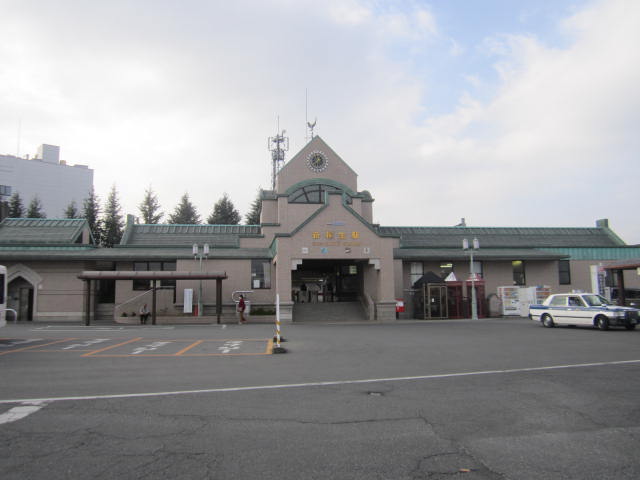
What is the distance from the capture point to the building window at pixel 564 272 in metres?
34.5

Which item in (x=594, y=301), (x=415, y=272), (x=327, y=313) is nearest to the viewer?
(x=594, y=301)

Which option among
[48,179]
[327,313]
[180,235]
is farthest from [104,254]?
[48,179]

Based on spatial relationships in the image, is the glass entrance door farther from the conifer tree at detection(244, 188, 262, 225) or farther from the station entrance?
Result: the conifer tree at detection(244, 188, 262, 225)

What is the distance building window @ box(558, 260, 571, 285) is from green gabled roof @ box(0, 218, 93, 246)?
35.8 meters

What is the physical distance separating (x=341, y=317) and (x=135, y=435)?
2330 cm

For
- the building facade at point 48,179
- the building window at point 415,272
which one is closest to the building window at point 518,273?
the building window at point 415,272

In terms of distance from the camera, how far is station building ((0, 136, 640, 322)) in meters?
27.5

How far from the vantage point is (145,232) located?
3438 centimetres

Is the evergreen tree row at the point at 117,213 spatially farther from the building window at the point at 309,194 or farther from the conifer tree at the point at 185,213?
the building window at the point at 309,194

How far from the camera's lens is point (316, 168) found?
113 ft

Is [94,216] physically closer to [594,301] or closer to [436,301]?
[436,301]

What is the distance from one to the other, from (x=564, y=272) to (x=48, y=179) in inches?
4188

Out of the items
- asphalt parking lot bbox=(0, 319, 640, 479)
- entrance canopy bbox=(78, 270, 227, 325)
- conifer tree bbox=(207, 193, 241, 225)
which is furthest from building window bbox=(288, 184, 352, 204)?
conifer tree bbox=(207, 193, 241, 225)

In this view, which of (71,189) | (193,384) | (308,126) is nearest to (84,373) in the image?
(193,384)
